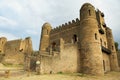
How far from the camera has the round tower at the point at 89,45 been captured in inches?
696

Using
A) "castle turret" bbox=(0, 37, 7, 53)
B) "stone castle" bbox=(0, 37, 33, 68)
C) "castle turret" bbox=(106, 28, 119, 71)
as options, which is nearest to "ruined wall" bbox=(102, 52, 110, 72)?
"castle turret" bbox=(106, 28, 119, 71)

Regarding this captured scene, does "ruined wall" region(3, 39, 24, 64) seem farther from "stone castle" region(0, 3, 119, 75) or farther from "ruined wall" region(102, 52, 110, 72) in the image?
"ruined wall" region(102, 52, 110, 72)

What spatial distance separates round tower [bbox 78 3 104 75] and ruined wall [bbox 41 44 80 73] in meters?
1.04

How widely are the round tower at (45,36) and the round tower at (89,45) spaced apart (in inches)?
373

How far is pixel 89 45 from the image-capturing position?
733 inches

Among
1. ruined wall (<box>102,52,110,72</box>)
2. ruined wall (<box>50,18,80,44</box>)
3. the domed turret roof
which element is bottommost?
ruined wall (<box>102,52,110,72</box>)

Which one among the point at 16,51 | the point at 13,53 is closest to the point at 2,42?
the point at 13,53

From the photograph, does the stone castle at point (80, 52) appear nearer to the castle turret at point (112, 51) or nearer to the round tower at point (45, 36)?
Result: the castle turret at point (112, 51)

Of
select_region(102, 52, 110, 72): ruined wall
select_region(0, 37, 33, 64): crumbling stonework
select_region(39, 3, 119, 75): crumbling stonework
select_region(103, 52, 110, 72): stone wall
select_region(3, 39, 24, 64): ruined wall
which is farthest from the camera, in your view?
select_region(0, 37, 33, 64): crumbling stonework

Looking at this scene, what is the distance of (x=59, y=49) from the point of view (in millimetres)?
19375

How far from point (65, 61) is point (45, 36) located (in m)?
10.1

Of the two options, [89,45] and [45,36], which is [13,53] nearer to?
[45,36]

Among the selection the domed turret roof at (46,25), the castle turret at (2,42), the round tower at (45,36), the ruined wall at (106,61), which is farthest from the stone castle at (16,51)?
the ruined wall at (106,61)

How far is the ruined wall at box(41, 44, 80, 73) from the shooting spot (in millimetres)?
17861
